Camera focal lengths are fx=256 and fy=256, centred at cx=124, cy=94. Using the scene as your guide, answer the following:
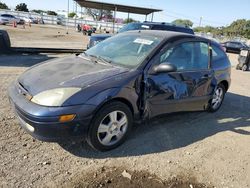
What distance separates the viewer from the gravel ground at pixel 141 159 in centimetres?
302

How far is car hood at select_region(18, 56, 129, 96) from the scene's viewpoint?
322cm

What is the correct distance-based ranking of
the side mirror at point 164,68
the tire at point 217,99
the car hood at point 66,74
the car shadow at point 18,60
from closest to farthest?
1. the car hood at point 66,74
2. the side mirror at point 164,68
3. the tire at point 217,99
4. the car shadow at point 18,60

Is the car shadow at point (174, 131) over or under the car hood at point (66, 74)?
under

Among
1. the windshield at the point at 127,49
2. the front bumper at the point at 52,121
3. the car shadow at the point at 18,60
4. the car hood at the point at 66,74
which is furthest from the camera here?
the car shadow at the point at 18,60

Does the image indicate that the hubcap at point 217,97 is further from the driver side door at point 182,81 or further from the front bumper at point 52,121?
the front bumper at point 52,121

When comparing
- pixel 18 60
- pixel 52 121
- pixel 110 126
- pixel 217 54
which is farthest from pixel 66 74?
pixel 18 60

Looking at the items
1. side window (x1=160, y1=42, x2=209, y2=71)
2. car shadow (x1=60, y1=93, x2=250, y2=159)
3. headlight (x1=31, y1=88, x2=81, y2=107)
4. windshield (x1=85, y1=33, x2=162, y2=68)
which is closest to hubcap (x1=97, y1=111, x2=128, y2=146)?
car shadow (x1=60, y1=93, x2=250, y2=159)

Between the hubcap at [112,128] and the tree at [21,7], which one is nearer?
the hubcap at [112,128]

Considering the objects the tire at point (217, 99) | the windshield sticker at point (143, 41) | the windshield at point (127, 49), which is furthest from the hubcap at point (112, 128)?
the tire at point (217, 99)

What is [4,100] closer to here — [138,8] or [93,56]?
[93,56]

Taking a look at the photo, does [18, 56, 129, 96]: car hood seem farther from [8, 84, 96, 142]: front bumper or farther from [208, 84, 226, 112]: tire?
[208, 84, 226, 112]: tire

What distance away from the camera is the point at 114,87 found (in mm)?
3359

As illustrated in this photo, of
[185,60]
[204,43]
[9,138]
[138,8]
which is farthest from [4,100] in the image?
[138,8]

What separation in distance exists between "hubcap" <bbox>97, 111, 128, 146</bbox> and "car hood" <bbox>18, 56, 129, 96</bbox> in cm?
55
